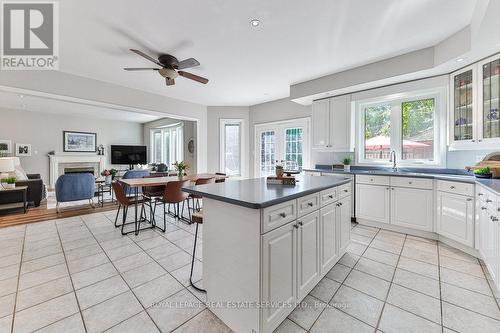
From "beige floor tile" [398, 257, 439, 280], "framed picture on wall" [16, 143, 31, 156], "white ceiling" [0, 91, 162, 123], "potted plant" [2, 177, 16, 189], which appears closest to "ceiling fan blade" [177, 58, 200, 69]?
"white ceiling" [0, 91, 162, 123]

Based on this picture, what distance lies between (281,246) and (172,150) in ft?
25.0

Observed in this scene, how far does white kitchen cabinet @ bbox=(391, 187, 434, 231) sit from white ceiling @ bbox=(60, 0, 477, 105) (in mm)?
2015

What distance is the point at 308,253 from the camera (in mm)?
1691

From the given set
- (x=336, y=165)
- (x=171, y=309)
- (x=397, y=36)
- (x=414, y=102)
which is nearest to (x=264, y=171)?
(x=336, y=165)

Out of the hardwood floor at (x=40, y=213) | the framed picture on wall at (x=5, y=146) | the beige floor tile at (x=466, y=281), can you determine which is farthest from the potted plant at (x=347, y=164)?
the framed picture on wall at (x=5, y=146)

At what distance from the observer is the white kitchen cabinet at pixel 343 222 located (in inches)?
86.0

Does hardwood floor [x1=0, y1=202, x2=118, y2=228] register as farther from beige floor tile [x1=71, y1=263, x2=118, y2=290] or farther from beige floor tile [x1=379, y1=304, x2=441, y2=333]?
beige floor tile [x1=379, y1=304, x2=441, y2=333]

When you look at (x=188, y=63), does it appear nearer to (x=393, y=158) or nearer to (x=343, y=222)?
(x=343, y=222)

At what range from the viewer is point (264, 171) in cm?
597

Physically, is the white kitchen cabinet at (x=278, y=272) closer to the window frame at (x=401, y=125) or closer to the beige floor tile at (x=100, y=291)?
the beige floor tile at (x=100, y=291)

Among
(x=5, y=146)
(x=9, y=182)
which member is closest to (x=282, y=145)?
(x=9, y=182)

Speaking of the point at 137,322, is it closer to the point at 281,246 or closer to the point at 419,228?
the point at 281,246

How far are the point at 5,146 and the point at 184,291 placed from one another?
27.2ft

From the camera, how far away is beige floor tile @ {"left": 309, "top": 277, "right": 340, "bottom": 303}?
1787 millimetres
